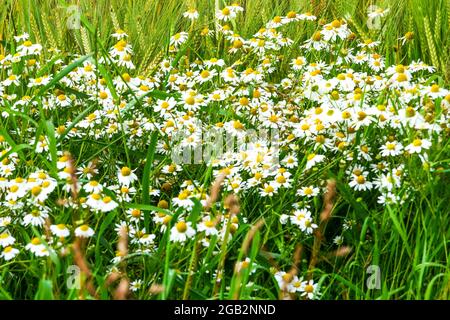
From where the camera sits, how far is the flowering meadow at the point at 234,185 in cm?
188

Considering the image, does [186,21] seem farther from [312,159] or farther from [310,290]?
[310,290]

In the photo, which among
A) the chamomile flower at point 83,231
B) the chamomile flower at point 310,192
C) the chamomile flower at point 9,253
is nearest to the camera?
the chamomile flower at point 83,231

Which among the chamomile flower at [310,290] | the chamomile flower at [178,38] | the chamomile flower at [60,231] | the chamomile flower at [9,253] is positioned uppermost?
the chamomile flower at [178,38]

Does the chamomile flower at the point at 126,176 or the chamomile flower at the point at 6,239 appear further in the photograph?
the chamomile flower at the point at 126,176

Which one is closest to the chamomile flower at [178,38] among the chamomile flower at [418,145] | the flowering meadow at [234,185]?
the flowering meadow at [234,185]

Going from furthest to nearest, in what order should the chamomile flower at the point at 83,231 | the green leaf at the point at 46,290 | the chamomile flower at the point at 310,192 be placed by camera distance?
the chamomile flower at the point at 310,192
the chamomile flower at the point at 83,231
the green leaf at the point at 46,290

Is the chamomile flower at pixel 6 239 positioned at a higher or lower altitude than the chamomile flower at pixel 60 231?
lower

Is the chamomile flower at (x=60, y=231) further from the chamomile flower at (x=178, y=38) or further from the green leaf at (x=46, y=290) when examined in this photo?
the chamomile flower at (x=178, y=38)

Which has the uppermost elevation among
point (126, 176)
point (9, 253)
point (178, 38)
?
point (178, 38)

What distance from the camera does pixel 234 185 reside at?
2.24 m

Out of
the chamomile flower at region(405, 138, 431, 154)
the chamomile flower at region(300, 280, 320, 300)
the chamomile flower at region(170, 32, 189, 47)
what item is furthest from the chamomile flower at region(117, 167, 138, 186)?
the chamomile flower at region(170, 32, 189, 47)

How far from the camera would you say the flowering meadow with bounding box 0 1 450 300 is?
1.88 meters

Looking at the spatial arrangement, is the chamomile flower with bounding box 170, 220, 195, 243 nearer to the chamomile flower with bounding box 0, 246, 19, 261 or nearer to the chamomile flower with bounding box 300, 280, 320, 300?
the chamomile flower with bounding box 300, 280, 320, 300

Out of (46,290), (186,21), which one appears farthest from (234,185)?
(186,21)
